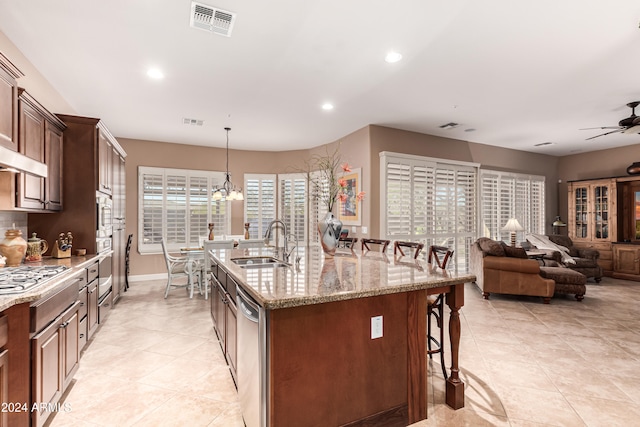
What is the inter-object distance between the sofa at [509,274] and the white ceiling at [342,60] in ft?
6.97

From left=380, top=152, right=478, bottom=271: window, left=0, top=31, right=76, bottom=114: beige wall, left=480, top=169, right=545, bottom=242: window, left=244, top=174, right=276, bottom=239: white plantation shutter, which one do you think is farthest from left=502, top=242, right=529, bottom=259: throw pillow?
left=0, top=31, right=76, bottom=114: beige wall

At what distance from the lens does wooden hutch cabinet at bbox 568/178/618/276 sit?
6645mm

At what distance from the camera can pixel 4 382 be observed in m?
1.59

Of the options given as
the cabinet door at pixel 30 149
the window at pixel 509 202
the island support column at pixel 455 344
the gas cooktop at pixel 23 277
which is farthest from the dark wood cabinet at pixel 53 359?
the window at pixel 509 202

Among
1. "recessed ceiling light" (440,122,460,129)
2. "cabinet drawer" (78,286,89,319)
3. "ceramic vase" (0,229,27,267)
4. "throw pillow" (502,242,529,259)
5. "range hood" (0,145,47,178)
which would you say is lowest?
"cabinet drawer" (78,286,89,319)

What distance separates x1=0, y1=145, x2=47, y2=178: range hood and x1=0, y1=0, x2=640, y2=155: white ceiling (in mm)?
1149

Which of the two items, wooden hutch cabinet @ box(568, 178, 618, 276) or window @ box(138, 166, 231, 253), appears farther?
wooden hutch cabinet @ box(568, 178, 618, 276)

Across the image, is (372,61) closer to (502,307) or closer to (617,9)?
(617,9)

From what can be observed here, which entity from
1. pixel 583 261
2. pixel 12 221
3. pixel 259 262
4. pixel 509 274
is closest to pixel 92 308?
pixel 12 221

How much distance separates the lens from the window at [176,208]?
630cm

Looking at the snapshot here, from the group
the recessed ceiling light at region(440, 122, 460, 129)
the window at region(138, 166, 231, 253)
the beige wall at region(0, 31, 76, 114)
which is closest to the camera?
the beige wall at region(0, 31, 76, 114)

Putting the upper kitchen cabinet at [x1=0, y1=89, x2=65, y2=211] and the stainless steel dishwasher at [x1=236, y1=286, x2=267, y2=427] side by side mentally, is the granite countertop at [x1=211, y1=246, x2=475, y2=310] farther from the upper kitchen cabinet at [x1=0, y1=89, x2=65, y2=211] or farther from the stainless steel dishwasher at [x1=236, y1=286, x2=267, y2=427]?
the upper kitchen cabinet at [x1=0, y1=89, x2=65, y2=211]

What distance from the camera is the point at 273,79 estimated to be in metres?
3.59

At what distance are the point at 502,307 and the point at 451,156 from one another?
3.05 meters
